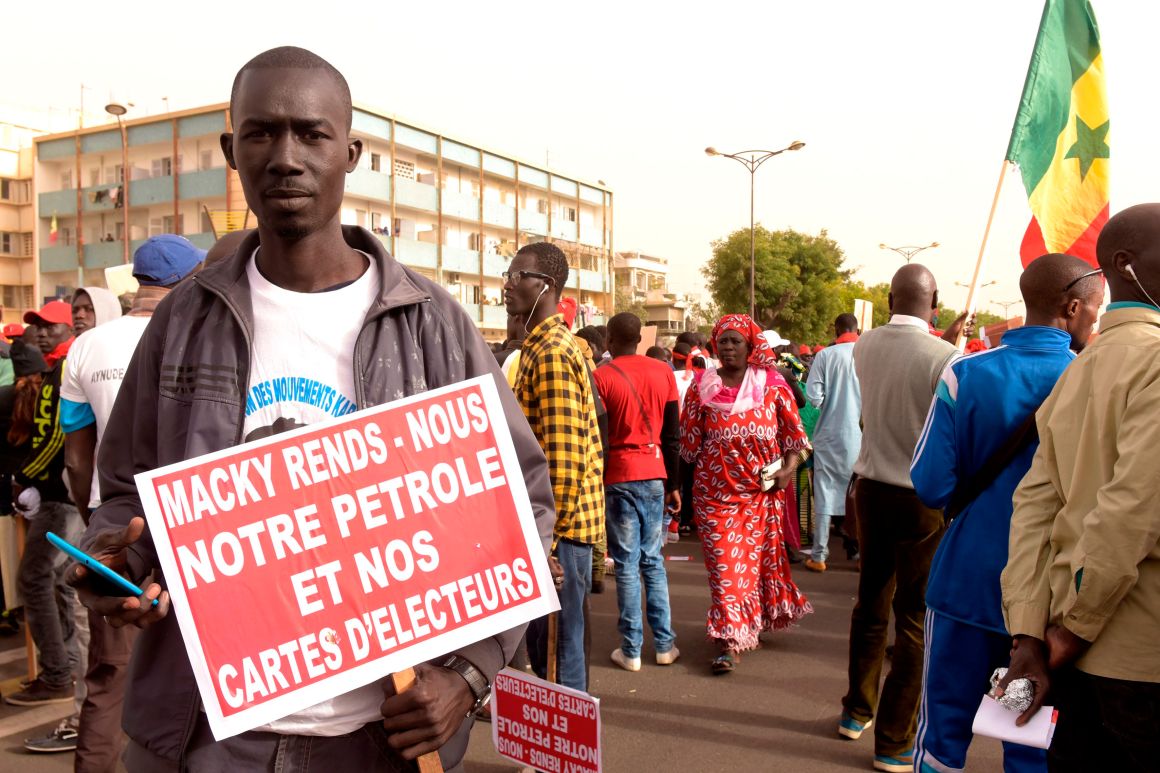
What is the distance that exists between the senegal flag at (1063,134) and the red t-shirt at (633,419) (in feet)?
7.43

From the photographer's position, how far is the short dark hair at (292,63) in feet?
5.71

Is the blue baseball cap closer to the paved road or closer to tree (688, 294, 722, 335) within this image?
the paved road

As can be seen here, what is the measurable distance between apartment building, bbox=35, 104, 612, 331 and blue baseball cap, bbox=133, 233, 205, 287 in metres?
38.2

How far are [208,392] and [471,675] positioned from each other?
2.35ft

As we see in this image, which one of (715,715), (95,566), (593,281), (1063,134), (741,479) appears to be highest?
(593,281)

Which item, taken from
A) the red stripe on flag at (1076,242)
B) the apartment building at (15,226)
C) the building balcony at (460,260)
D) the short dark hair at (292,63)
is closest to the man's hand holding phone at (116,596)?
the short dark hair at (292,63)

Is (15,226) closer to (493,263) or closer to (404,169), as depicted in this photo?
(404,169)

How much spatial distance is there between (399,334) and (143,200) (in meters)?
49.6

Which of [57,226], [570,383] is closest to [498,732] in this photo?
[570,383]

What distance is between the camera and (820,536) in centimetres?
825

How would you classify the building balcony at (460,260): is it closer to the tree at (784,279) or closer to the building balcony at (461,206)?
the building balcony at (461,206)

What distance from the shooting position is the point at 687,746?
179 inches

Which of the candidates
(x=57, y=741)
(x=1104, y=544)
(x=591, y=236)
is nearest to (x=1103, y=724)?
(x=1104, y=544)

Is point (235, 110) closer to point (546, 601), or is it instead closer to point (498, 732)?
point (546, 601)
